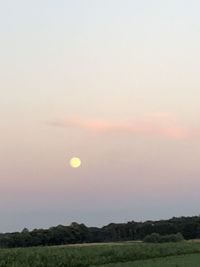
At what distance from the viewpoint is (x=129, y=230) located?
12706 cm

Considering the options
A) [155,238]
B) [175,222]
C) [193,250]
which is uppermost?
[175,222]

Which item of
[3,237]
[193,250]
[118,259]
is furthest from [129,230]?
[118,259]

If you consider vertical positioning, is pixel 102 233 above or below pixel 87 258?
above

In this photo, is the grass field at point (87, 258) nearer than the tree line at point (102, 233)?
Yes

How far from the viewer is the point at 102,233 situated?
121 meters

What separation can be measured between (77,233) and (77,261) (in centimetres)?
6874

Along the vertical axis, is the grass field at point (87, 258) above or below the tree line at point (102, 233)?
below

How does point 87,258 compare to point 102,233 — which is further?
point 102,233

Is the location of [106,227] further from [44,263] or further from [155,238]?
[44,263]

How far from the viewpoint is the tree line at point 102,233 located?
94.4 m

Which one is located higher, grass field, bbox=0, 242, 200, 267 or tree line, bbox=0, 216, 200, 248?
tree line, bbox=0, 216, 200, 248

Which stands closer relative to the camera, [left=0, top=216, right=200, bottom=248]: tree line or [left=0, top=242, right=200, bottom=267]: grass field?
[left=0, top=242, right=200, bottom=267]: grass field

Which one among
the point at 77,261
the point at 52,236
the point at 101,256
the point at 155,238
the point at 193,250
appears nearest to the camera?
the point at 77,261

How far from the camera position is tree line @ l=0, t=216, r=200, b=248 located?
94.4 meters
